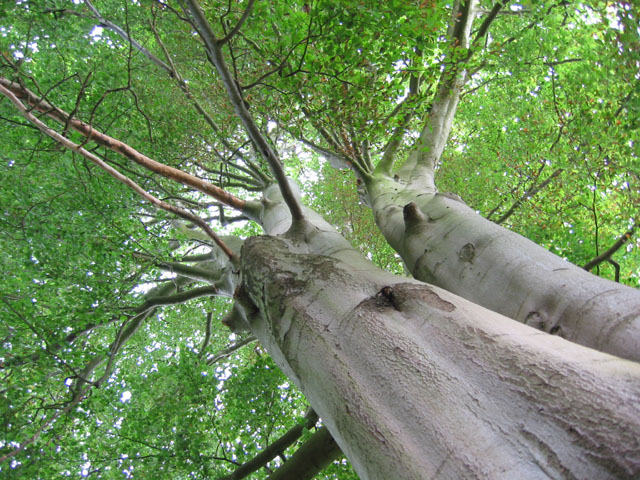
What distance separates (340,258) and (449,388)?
56.5 inches

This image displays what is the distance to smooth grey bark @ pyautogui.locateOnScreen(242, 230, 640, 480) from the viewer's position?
1072mm

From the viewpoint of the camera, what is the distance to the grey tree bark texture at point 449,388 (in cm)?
107

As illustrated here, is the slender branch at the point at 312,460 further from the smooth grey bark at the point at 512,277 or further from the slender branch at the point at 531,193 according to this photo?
the slender branch at the point at 531,193

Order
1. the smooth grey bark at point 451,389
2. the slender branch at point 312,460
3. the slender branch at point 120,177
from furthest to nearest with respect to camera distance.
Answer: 1. the slender branch at point 312,460
2. the slender branch at point 120,177
3. the smooth grey bark at point 451,389

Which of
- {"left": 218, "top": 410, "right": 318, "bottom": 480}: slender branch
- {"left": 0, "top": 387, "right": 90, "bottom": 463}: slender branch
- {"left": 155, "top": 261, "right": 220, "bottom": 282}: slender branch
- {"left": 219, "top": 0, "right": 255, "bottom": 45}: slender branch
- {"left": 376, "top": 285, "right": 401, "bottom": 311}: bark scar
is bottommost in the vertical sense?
{"left": 376, "top": 285, "right": 401, "bottom": 311}: bark scar

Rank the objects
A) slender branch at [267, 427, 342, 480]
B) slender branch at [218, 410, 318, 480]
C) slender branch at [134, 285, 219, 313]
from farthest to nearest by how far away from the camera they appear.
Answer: slender branch at [134, 285, 219, 313] → slender branch at [218, 410, 318, 480] → slender branch at [267, 427, 342, 480]

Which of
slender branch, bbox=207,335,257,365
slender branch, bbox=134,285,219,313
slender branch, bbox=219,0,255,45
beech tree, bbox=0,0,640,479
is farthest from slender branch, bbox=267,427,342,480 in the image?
slender branch, bbox=207,335,257,365

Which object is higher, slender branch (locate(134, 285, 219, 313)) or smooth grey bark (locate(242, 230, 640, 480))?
slender branch (locate(134, 285, 219, 313))

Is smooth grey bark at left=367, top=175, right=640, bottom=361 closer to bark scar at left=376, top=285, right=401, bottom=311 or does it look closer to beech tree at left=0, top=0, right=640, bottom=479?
beech tree at left=0, top=0, right=640, bottom=479

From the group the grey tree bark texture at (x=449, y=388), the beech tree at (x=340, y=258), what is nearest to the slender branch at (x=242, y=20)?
the beech tree at (x=340, y=258)

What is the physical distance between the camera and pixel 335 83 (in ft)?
11.1

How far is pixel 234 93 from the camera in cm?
264

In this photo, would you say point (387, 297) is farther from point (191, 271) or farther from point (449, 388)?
point (191, 271)

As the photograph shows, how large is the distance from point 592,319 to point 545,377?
0.70 m
